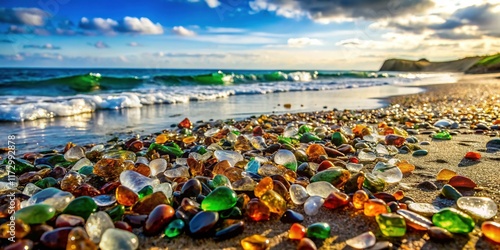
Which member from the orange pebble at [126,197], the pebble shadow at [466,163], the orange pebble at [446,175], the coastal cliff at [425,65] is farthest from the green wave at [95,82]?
the coastal cliff at [425,65]

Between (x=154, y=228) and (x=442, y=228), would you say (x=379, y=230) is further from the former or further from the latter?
(x=154, y=228)

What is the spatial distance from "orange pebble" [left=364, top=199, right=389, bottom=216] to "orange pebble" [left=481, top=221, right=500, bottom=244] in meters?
0.29

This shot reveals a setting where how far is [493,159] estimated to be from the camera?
2.11 metres

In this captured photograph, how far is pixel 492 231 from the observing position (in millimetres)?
1039

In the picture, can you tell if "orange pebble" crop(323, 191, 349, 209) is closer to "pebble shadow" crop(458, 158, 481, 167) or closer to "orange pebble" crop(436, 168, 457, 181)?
"orange pebble" crop(436, 168, 457, 181)

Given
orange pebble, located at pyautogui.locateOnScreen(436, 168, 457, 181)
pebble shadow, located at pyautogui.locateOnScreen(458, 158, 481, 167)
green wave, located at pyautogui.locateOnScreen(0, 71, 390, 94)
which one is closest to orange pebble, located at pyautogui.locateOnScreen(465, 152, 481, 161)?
pebble shadow, located at pyautogui.locateOnScreen(458, 158, 481, 167)

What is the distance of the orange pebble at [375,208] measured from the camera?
1.22m

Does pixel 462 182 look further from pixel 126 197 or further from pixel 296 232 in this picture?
pixel 126 197

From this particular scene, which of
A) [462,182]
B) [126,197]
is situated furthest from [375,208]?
[126,197]

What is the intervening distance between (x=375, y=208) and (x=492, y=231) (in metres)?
0.34

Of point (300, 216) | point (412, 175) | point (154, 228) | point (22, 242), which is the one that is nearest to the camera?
point (22, 242)

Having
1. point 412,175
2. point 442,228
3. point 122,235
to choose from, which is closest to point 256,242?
point 122,235

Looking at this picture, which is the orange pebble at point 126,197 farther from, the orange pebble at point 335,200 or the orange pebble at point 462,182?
the orange pebble at point 462,182

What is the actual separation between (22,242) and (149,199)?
0.41 m
